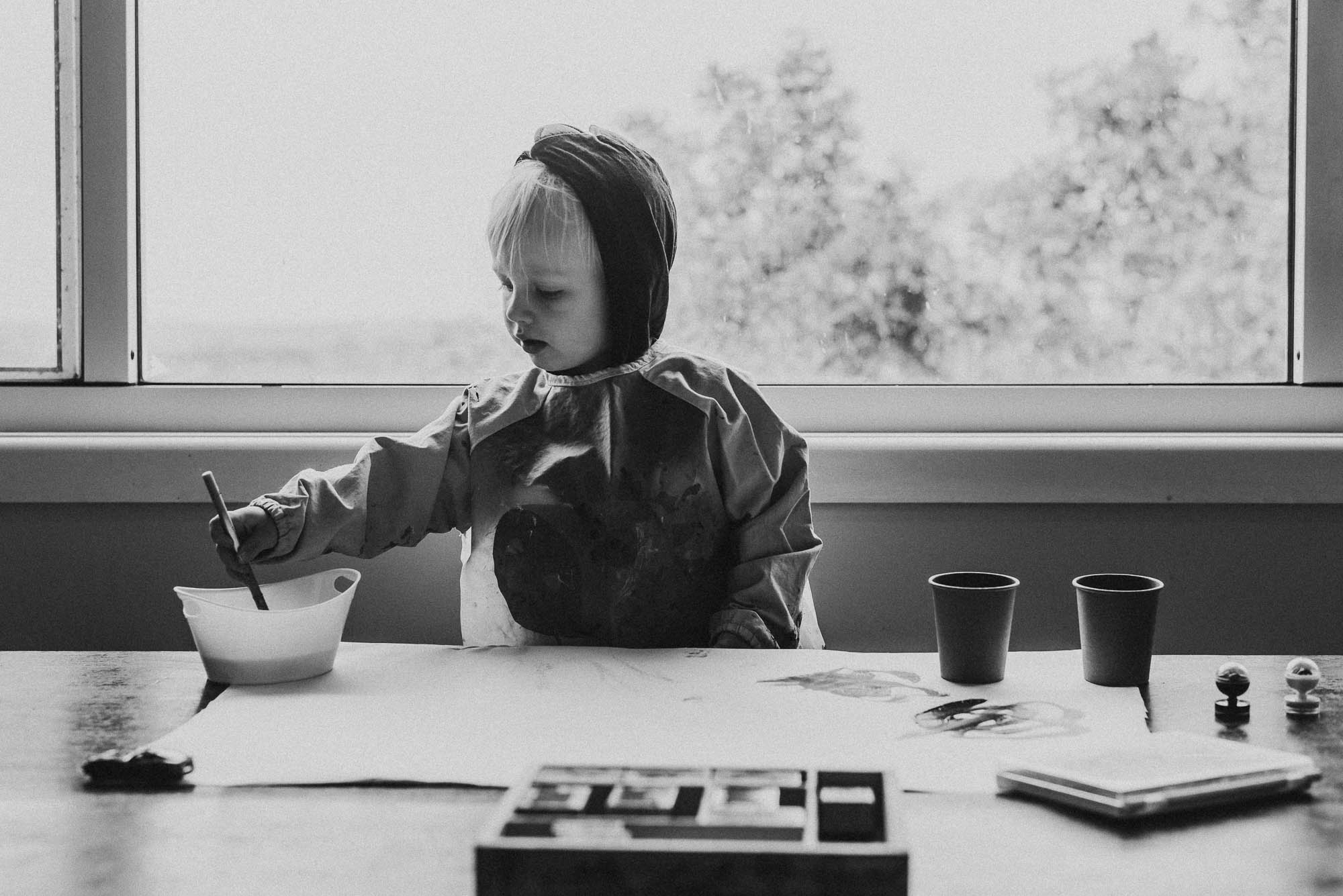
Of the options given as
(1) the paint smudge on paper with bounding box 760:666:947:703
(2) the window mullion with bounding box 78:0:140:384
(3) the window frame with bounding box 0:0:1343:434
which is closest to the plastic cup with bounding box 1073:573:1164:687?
(1) the paint smudge on paper with bounding box 760:666:947:703

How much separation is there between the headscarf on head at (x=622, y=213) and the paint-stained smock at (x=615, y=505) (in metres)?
0.05

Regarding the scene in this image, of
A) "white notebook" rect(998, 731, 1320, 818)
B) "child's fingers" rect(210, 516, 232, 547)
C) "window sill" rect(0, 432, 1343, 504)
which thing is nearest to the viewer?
"white notebook" rect(998, 731, 1320, 818)

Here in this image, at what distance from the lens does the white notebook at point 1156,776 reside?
63 cm

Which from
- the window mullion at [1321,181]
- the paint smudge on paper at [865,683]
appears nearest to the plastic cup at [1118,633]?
the paint smudge on paper at [865,683]

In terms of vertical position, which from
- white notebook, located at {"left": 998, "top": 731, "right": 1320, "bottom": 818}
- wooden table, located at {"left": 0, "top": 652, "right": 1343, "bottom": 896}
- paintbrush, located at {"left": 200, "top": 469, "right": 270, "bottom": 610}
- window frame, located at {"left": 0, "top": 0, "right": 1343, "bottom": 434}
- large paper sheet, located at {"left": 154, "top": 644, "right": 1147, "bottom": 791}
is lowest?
wooden table, located at {"left": 0, "top": 652, "right": 1343, "bottom": 896}

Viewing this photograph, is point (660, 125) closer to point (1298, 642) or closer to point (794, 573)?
point (794, 573)

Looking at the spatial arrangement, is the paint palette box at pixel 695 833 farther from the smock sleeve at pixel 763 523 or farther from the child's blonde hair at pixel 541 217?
the child's blonde hair at pixel 541 217

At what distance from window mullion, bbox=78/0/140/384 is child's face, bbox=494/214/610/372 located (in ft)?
2.29

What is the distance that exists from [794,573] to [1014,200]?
729mm

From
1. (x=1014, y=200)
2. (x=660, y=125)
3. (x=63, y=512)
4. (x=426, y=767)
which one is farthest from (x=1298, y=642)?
(x=63, y=512)

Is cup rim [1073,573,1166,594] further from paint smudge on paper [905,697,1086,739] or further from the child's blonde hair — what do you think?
the child's blonde hair

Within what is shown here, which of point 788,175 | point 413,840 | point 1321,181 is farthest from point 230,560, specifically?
point 1321,181

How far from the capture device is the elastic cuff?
111 centimetres

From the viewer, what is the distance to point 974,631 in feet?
2.94
